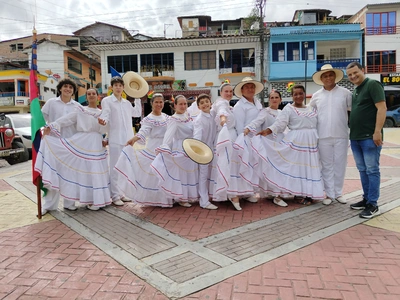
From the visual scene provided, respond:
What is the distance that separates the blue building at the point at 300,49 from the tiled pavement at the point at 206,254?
21.5 m

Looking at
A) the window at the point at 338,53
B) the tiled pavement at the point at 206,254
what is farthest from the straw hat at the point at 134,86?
the window at the point at 338,53

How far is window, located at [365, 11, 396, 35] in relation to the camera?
25.8 m

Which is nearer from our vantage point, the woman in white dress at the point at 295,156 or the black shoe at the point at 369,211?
the black shoe at the point at 369,211

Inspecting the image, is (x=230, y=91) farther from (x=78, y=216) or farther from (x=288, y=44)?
(x=288, y=44)

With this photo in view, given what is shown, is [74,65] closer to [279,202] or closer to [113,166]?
[113,166]

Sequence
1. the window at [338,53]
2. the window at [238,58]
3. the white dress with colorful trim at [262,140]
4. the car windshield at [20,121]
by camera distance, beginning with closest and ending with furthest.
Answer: the white dress with colorful trim at [262,140]
the car windshield at [20,121]
the window at [238,58]
the window at [338,53]

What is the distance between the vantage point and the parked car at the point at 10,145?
1006 centimetres

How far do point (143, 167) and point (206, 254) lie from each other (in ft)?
6.43

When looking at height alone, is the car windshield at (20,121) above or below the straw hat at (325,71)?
below

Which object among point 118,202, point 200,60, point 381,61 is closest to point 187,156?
point 118,202

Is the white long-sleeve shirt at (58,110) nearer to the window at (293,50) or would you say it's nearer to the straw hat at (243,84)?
the straw hat at (243,84)

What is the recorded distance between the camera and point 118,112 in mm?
5258

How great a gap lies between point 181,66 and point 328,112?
2226cm

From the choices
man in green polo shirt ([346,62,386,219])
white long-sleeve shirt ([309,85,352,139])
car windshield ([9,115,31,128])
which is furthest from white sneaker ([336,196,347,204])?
car windshield ([9,115,31,128])
